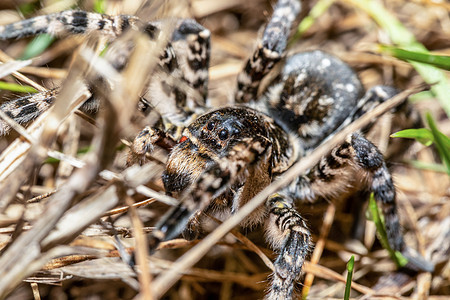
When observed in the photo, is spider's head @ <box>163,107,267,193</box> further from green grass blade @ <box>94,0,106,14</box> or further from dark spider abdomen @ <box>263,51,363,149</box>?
green grass blade @ <box>94,0,106,14</box>

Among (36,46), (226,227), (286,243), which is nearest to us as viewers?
(226,227)

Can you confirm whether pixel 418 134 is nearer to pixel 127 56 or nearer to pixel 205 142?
pixel 205 142

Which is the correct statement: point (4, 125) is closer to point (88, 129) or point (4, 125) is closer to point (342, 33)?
point (88, 129)

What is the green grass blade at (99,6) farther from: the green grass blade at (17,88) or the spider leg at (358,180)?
the spider leg at (358,180)

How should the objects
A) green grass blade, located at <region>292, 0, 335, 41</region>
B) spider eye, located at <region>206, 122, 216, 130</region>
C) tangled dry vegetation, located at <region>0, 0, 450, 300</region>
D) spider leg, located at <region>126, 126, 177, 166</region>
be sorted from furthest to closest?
1. green grass blade, located at <region>292, 0, 335, 41</region>
2. spider eye, located at <region>206, 122, 216, 130</region>
3. spider leg, located at <region>126, 126, 177, 166</region>
4. tangled dry vegetation, located at <region>0, 0, 450, 300</region>

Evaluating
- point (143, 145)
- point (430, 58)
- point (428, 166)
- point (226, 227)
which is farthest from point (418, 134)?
point (143, 145)

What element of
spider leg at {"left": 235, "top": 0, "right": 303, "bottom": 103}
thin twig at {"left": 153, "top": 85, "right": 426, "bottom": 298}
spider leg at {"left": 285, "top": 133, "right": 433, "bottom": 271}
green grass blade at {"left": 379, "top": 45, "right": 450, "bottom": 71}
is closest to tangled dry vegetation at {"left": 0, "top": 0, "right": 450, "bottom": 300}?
thin twig at {"left": 153, "top": 85, "right": 426, "bottom": 298}

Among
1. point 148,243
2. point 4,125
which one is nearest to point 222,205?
point 148,243
